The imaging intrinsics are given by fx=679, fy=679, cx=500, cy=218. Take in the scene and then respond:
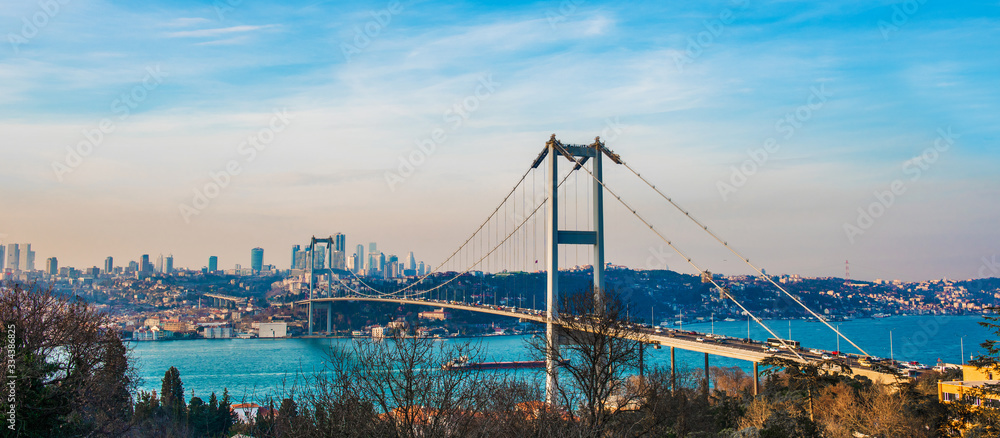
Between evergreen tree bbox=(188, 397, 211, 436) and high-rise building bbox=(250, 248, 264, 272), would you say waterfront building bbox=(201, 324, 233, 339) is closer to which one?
evergreen tree bbox=(188, 397, 211, 436)

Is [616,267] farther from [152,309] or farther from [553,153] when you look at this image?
[553,153]

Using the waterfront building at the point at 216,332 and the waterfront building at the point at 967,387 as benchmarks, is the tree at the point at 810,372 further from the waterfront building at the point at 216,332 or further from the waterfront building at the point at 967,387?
the waterfront building at the point at 216,332

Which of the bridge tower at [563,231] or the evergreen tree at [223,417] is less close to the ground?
the bridge tower at [563,231]

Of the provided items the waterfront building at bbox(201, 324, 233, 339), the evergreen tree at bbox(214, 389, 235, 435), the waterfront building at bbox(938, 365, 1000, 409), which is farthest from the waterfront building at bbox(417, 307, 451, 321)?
the waterfront building at bbox(938, 365, 1000, 409)

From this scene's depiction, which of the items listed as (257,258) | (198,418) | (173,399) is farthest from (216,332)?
(257,258)

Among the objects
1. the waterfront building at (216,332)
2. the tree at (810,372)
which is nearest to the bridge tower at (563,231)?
the tree at (810,372)

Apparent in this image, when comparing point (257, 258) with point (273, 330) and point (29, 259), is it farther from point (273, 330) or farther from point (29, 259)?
point (273, 330)

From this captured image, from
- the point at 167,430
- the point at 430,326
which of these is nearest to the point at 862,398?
the point at 167,430
